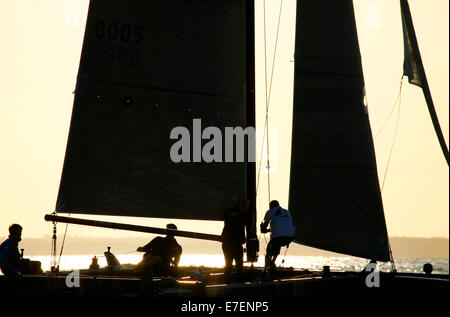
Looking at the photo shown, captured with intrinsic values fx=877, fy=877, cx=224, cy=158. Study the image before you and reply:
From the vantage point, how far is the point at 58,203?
2002 centimetres

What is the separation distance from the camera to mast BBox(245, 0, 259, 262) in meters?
20.2

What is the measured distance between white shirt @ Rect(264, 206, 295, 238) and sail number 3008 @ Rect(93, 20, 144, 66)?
15.5 feet

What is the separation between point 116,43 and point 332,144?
7.07 m

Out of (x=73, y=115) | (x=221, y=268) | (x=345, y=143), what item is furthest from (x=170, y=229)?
(x=345, y=143)

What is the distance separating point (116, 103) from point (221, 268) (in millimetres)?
4641

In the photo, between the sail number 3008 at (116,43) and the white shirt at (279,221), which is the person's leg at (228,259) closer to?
the white shirt at (279,221)

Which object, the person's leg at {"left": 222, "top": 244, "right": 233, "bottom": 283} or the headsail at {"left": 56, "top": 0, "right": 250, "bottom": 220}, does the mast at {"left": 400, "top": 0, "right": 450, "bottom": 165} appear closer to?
the headsail at {"left": 56, "top": 0, "right": 250, "bottom": 220}

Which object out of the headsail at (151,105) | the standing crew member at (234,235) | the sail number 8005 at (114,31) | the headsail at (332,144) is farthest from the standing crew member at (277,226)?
the sail number 8005 at (114,31)

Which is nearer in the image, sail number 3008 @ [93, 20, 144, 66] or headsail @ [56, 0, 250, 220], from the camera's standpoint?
headsail @ [56, 0, 250, 220]

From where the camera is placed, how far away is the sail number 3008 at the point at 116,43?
67.6 feet

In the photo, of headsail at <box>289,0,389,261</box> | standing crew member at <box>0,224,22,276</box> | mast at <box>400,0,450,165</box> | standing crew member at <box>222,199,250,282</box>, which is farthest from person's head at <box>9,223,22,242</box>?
mast at <box>400,0,450,165</box>

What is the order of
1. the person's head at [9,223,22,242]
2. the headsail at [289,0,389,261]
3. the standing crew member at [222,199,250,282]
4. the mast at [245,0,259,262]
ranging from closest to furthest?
the person's head at [9,223,22,242], the standing crew member at [222,199,250,282], the mast at [245,0,259,262], the headsail at [289,0,389,261]
